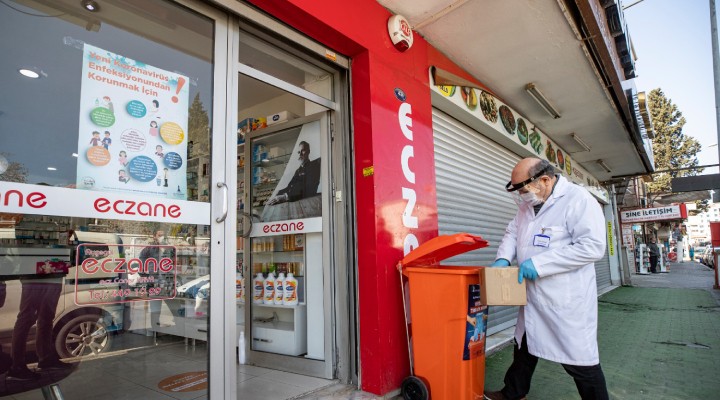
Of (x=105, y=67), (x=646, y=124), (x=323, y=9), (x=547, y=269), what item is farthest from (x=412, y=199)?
(x=646, y=124)

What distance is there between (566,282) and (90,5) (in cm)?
303

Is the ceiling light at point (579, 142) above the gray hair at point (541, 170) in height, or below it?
above

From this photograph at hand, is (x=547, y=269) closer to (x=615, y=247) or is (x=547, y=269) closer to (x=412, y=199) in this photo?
(x=412, y=199)

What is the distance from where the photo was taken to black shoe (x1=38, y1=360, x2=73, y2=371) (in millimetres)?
1778

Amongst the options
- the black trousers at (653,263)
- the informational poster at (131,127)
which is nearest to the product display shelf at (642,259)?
the black trousers at (653,263)

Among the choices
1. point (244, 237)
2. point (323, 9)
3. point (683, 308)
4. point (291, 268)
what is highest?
point (323, 9)

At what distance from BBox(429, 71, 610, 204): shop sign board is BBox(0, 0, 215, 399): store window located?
264 cm

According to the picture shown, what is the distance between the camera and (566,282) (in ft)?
8.07

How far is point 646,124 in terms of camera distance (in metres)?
7.80

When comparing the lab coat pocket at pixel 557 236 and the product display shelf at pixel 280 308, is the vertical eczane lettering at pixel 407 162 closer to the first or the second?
the product display shelf at pixel 280 308

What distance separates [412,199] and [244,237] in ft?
5.82

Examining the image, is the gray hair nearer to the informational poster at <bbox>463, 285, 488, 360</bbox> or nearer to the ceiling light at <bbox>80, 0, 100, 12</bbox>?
the informational poster at <bbox>463, 285, 488, 360</bbox>

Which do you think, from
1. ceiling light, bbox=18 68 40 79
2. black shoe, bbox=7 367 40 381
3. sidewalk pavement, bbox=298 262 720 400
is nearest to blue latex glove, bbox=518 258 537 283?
sidewalk pavement, bbox=298 262 720 400

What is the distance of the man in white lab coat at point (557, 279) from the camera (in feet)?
7.79
